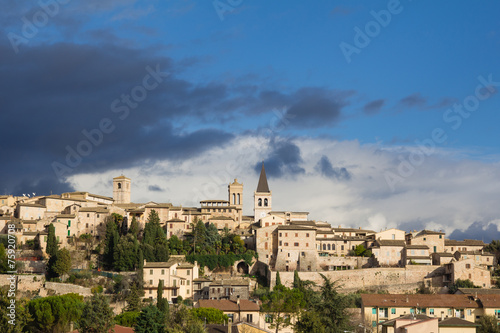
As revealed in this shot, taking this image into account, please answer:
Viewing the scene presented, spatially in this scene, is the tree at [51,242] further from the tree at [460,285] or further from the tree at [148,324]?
the tree at [460,285]

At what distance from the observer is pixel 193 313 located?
64562mm

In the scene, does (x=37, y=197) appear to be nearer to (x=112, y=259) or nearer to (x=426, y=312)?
(x=112, y=259)

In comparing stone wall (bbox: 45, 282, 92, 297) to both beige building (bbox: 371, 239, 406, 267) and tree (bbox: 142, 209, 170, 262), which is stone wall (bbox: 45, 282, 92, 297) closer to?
tree (bbox: 142, 209, 170, 262)

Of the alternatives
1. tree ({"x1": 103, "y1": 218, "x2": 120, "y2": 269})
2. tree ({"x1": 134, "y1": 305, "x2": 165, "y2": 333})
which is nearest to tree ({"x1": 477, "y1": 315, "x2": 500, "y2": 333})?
tree ({"x1": 134, "y1": 305, "x2": 165, "y2": 333})

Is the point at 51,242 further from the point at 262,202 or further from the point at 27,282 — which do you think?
the point at 262,202

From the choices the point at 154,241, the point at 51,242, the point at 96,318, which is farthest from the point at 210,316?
the point at 51,242

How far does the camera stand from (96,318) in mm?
55844

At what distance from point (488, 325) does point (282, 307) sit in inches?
711

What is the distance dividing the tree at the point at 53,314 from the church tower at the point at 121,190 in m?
45.1

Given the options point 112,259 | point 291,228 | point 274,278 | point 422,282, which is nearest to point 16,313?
point 112,259

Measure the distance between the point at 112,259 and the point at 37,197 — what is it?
71.8ft

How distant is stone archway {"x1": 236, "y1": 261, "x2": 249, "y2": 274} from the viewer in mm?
86875

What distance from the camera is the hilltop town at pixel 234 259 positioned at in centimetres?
7094

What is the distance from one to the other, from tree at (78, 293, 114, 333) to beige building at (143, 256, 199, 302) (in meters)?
19.1
